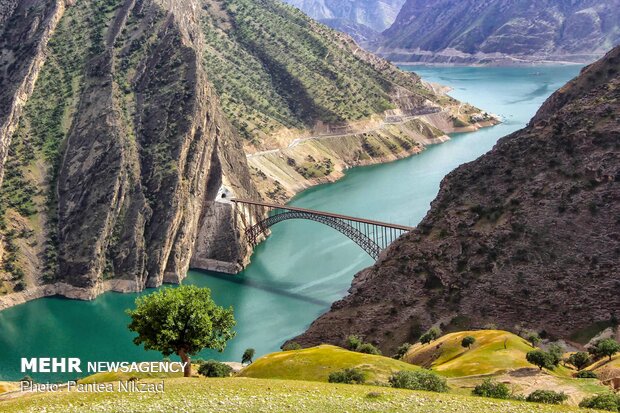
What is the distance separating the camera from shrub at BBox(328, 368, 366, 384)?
4494 cm

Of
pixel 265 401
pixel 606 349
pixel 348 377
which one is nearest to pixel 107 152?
pixel 348 377

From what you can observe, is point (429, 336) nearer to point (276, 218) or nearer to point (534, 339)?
point (534, 339)

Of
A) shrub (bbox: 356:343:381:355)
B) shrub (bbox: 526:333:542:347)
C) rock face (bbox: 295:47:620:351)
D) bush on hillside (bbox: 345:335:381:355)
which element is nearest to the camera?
shrub (bbox: 526:333:542:347)

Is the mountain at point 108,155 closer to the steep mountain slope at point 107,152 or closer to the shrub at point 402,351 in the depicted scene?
the steep mountain slope at point 107,152

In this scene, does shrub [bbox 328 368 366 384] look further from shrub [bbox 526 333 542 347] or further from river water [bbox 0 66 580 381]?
river water [bbox 0 66 580 381]

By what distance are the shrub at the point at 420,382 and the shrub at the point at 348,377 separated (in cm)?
280

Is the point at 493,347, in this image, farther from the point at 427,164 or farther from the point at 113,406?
the point at 427,164

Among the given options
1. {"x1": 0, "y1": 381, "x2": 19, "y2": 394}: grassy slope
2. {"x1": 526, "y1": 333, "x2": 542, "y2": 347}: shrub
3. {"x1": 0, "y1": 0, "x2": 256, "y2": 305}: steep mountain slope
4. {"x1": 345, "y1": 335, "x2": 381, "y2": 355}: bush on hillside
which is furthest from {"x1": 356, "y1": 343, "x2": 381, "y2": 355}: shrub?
{"x1": 0, "y1": 0, "x2": 256, "y2": 305}: steep mountain slope

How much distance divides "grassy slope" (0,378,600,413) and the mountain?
80.3 meters

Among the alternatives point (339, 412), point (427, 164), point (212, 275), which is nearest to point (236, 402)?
point (339, 412)

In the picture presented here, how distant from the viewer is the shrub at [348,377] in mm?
44938

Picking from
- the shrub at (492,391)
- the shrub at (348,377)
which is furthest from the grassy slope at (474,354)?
the shrub at (492,391)

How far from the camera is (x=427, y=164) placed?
192m

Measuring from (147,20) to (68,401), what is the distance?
12688 centimetres
